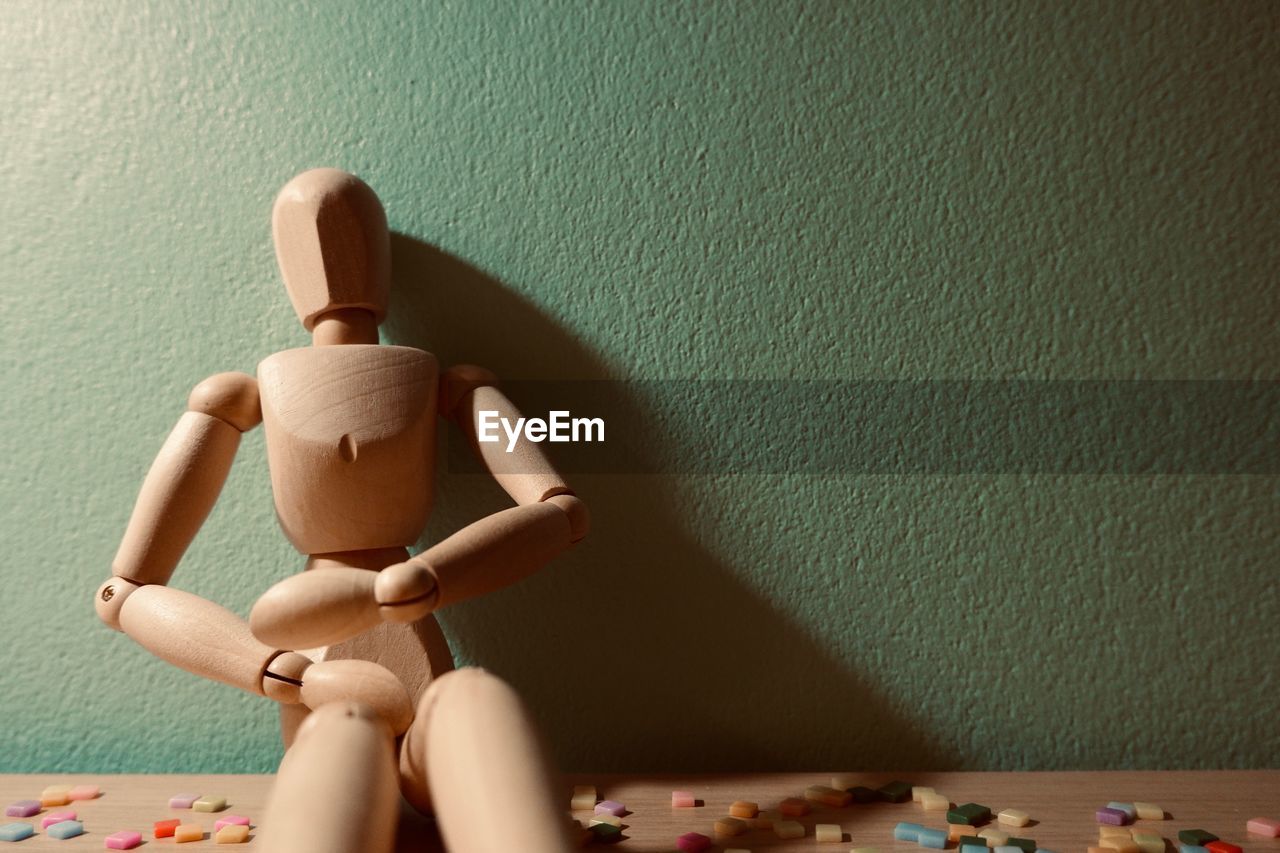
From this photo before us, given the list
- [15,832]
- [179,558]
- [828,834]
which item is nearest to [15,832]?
[15,832]

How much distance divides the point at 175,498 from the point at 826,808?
2.22 ft

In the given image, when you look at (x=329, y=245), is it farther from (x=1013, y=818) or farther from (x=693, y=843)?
(x=1013, y=818)

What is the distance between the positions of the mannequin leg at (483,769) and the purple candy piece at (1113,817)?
1.80 ft

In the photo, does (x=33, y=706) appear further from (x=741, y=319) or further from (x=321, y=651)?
(x=741, y=319)

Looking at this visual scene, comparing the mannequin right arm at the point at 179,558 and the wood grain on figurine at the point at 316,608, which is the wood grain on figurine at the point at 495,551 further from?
the mannequin right arm at the point at 179,558

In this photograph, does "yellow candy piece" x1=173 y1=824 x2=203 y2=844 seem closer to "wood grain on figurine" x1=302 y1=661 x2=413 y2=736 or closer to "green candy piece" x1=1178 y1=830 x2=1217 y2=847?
"wood grain on figurine" x1=302 y1=661 x2=413 y2=736

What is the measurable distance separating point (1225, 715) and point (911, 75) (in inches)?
31.1

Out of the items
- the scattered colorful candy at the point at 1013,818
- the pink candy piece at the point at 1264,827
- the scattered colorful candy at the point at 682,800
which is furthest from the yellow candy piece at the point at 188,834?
the pink candy piece at the point at 1264,827

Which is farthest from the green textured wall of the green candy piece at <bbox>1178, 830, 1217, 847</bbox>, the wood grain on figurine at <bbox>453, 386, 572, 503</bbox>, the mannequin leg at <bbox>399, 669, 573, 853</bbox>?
the mannequin leg at <bbox>399, 669, 573, 853</bbox>

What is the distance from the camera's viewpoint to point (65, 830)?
85 centimetres

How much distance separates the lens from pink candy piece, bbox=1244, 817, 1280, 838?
852 mm

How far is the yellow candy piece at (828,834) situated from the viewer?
2.72 feet

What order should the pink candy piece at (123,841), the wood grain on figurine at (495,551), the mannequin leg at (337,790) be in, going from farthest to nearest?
the pink candy piece at (123,841) → the wood grain on figurine at (495,551) → the mannequin leg at (337,790)

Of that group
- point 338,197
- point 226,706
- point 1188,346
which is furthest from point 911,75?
point 226,706
